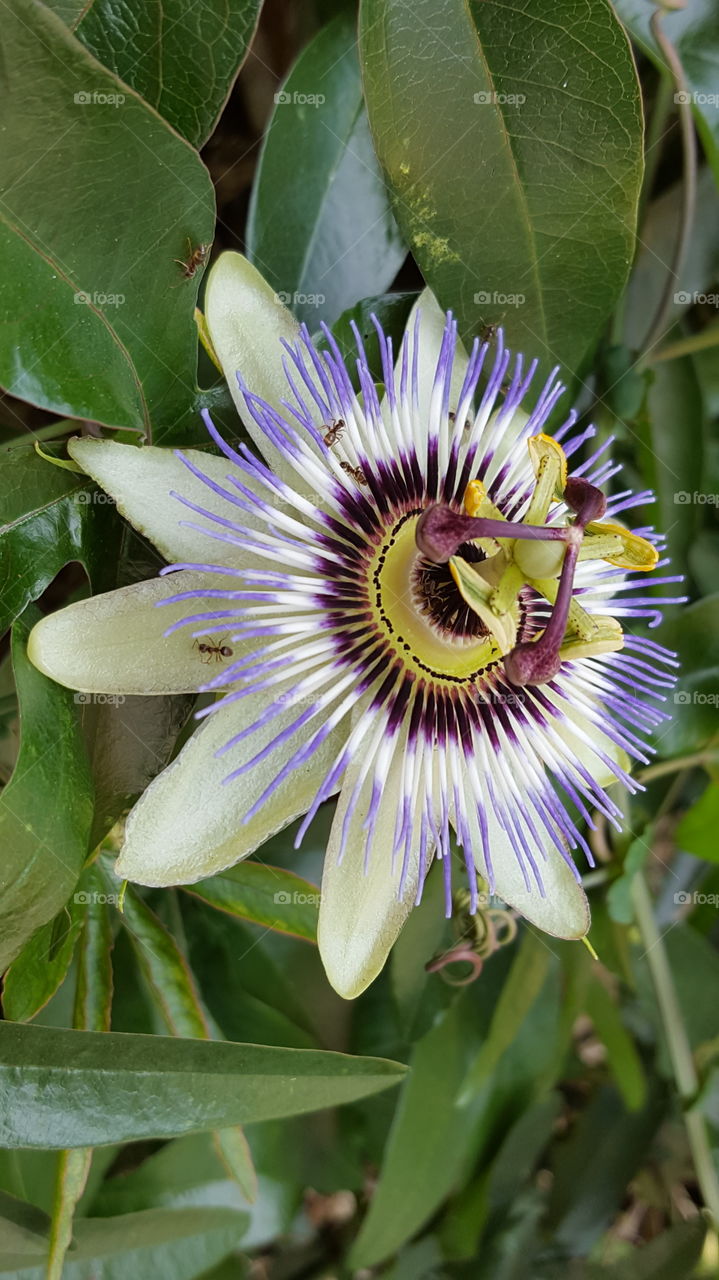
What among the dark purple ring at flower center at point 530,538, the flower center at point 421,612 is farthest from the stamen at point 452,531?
the flower center at point 421,612

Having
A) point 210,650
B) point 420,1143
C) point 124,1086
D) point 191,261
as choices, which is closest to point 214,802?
point 210,650

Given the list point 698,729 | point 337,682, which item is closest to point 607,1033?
point 698,729

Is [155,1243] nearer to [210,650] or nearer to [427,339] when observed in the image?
[210,650]

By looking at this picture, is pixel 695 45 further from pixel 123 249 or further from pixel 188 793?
pixel 188 793

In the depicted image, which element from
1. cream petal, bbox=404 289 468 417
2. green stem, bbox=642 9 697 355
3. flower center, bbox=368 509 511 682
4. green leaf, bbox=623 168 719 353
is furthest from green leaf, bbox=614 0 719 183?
flower center, bbox=368 509 511 682

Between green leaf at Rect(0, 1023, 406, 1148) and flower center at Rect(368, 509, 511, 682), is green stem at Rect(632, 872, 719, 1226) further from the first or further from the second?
green leaf at Rect(0, 1023, 406, 1148)
